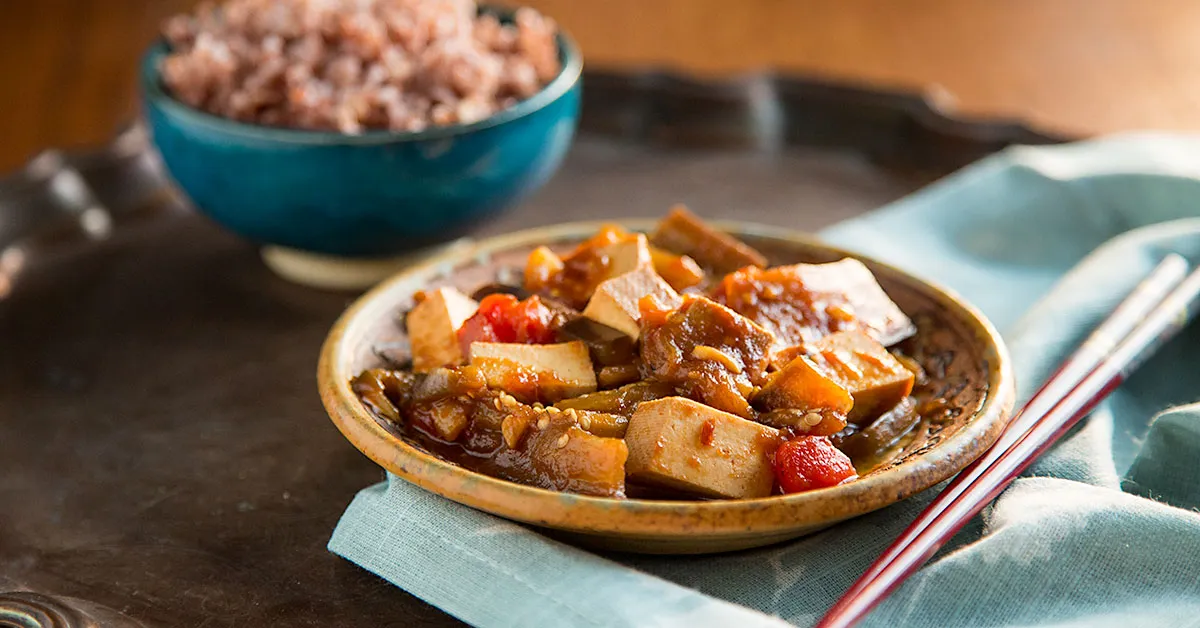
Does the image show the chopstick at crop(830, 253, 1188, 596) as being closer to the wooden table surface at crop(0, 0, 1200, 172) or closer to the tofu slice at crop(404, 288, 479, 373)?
the tofu slice at crop(404, 288, 479, 373)

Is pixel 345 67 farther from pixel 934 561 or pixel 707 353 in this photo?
pixel 934 561

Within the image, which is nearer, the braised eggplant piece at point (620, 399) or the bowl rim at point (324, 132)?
the braised eggplant piece at point (620, 399)

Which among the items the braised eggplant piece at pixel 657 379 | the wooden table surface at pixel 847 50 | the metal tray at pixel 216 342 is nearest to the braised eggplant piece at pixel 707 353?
the braised eggplant piece at pixel 657 379

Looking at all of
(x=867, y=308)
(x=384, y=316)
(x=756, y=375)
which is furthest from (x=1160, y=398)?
(x=384, y=316)

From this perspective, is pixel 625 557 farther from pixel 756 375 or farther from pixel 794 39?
pixel 794 39

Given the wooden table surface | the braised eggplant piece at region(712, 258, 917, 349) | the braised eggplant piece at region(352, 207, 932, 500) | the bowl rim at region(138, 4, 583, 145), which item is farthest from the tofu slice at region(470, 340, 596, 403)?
the wooden table surface

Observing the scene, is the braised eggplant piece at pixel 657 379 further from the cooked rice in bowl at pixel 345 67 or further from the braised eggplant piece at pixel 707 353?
the cooked rice in bowl at pixel 345 67
